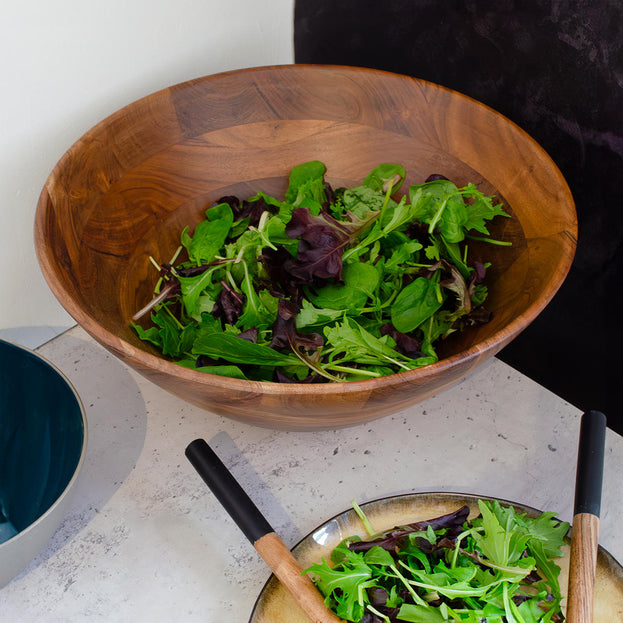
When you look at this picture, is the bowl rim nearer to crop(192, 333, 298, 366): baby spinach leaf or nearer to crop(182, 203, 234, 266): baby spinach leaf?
crop(192, 333, 298, 366): baby spinach leaf

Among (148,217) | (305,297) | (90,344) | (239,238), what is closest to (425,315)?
(305,297)

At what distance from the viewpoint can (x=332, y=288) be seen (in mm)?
650

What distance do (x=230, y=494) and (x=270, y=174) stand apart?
40 centimetres

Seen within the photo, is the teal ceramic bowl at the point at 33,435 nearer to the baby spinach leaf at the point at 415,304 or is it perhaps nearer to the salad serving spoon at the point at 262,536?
the salad serving spoon at the point at 262,536

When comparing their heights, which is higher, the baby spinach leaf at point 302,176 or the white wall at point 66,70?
the white wall at point 66,70

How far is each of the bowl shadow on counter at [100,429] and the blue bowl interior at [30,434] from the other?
3 cm

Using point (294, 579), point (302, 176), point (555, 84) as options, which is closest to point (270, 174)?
point (302, 176)

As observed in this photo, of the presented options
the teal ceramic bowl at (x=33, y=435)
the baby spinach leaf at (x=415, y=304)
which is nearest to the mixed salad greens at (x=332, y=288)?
the baby spinach leaf at (x=415, y=304)

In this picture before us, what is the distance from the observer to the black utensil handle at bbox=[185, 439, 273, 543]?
1.87 ft

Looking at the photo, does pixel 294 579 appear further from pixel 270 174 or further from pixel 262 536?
pixel 270 174

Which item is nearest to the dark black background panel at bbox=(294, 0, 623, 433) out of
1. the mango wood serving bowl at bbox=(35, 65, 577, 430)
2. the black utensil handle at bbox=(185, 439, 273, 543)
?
the mango wood serving bowl at bbox=(35, 65, 577, 430)

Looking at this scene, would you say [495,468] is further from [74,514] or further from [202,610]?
[74,514]

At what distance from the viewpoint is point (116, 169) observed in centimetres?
69

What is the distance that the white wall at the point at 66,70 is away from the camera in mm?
661
